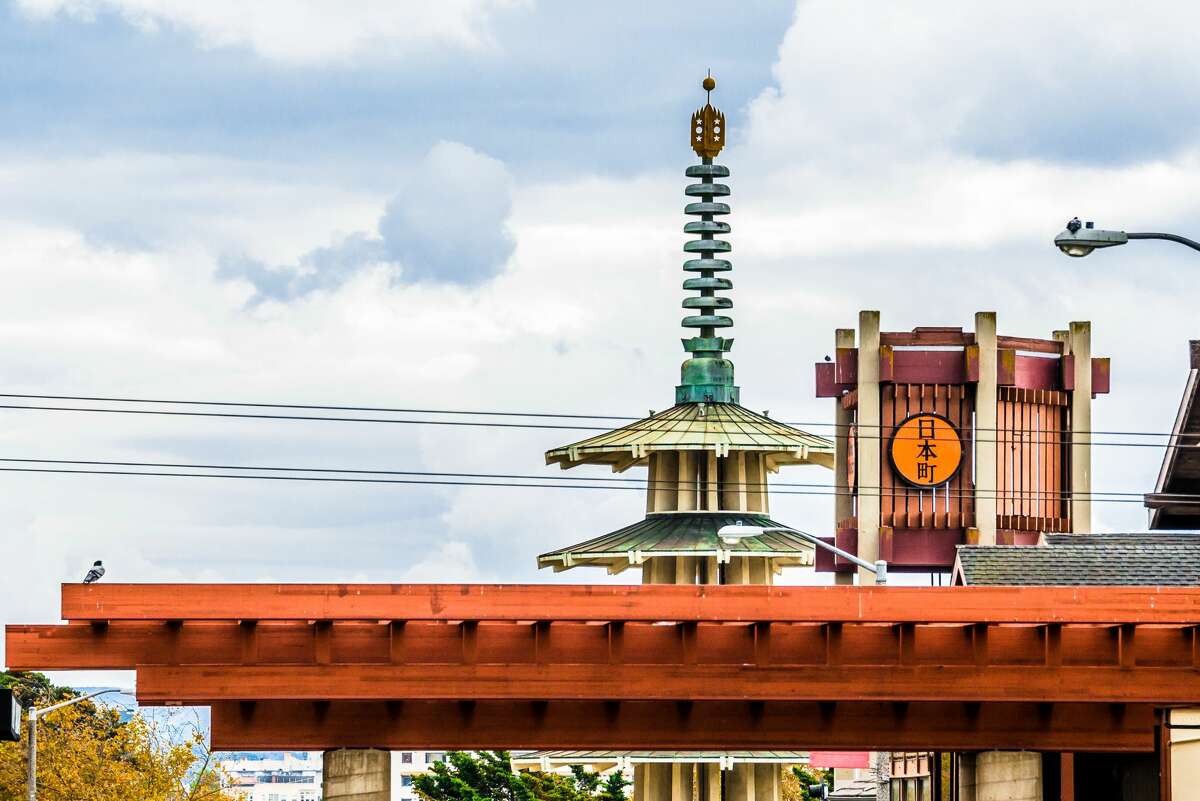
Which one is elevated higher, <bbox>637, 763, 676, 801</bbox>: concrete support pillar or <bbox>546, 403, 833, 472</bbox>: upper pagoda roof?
<bbox>546, 403, 833, 472</bbox>: upper pagoda roof

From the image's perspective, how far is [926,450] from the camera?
6400 cm

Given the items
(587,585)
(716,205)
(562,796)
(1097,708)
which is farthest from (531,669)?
(562,796)

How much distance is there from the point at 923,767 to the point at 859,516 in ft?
49.7

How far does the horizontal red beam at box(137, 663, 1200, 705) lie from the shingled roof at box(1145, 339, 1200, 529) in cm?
1309

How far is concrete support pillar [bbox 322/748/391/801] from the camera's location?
30375 millimetres

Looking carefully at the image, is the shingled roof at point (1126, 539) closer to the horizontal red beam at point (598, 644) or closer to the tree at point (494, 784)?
the horizontal red beam at point (598, 644)

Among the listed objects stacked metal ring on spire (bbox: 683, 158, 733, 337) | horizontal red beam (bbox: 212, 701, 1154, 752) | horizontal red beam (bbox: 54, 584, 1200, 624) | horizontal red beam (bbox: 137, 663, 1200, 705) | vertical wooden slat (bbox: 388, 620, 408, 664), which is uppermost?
stacked metal ring on spire (bbox: 683, 158, 733, 337)

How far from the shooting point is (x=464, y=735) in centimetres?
3098

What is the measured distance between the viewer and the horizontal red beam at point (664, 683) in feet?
96.2

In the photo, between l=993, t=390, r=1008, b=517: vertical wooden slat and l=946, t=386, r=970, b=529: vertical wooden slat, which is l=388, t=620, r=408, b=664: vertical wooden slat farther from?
l=993, t=390, r=1008, b=517: vertical wooden slat

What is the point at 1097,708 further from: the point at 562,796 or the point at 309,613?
the point at 562,796

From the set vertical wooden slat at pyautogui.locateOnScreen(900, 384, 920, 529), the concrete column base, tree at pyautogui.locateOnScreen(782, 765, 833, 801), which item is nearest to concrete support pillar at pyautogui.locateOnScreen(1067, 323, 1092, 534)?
vertical wooden slat at pyautogui.locateOnScreen(900, 384, 920, 529)

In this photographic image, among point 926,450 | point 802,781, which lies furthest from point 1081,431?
point 802,781

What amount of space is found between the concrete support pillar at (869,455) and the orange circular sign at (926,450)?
56 centimetres
